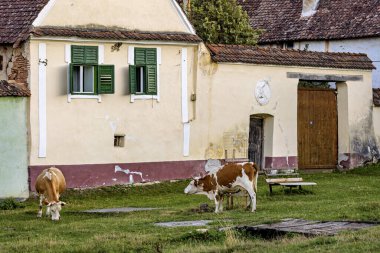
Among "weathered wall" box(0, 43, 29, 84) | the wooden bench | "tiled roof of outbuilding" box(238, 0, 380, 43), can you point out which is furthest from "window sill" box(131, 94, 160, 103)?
"tiled roof of outbuilding" box(238, 0, 380, 43)

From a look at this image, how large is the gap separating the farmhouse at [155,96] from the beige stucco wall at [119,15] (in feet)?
0.10

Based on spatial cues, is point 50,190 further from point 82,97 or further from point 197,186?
point 82,97

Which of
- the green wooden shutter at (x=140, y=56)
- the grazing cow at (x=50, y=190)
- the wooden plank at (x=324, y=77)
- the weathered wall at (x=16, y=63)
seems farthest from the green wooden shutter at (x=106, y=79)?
the wooden plank at (x=324, y=77)

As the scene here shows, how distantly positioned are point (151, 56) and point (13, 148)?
5358mm

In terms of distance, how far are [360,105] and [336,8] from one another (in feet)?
31.5

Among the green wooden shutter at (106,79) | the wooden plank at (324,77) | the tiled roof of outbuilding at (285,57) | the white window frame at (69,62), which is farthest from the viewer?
the wooden plank at (324,77)

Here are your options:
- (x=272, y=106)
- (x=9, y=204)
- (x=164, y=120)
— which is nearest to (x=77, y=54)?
(x=164, y=120)

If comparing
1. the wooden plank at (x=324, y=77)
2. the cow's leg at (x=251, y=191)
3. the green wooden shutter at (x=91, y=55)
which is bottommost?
the cow's leg at (x=251, y=191)

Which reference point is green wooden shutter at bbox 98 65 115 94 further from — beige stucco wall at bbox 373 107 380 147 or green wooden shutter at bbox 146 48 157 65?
beige stucco wall at bbox 373 107 380 147

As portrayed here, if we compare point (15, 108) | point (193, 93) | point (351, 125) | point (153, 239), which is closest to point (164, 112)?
point (193, 93)

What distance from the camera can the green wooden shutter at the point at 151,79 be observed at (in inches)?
1232

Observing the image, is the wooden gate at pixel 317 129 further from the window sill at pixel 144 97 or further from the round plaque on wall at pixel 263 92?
the window sill at pixel 144 97

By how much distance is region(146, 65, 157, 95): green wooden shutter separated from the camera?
3128cm

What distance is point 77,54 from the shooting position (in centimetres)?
2980
